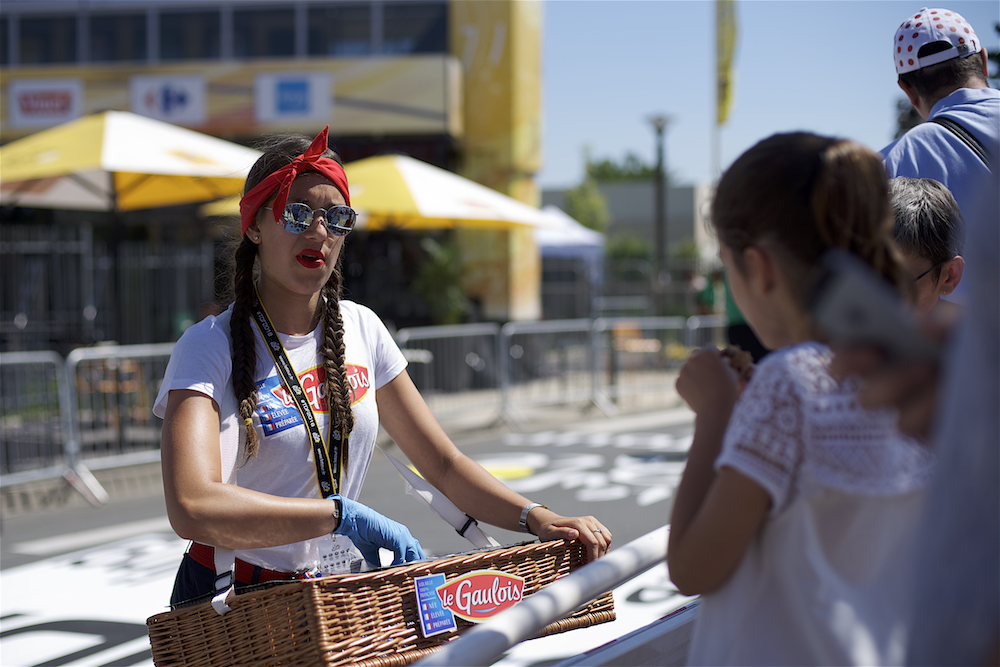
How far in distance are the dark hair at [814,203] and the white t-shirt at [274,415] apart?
1.23 meters

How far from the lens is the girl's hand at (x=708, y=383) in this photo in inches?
50.8

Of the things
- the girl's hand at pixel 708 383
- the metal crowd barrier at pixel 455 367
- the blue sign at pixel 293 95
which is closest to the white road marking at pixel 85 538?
the metal crowd barrier at pixel 455 367

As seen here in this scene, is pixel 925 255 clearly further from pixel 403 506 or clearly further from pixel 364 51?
pixel 364 51

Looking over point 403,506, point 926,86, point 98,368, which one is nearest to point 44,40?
point 98,368

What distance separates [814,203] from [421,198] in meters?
9.56

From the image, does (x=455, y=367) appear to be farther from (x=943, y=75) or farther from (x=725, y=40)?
(x=943, y=75)

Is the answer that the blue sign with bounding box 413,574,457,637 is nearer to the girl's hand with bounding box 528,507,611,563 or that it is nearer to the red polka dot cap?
the girl's hand with bounding box 528,507,611,563

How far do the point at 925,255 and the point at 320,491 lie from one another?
1.60 metres

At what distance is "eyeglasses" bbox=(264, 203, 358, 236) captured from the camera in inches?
87.5

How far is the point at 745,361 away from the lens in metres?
1.36

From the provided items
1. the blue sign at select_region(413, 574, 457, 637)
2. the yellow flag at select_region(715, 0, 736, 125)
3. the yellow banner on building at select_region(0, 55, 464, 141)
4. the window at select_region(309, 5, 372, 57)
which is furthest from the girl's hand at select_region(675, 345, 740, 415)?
the window at select_region(309, 5, 372, 57)

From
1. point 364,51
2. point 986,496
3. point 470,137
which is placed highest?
point 364,51

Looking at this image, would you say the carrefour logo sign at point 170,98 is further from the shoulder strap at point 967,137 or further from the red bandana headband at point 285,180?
the shoulder strap at point 967,137

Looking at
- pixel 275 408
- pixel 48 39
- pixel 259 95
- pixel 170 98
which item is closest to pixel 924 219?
pixel 275 408
